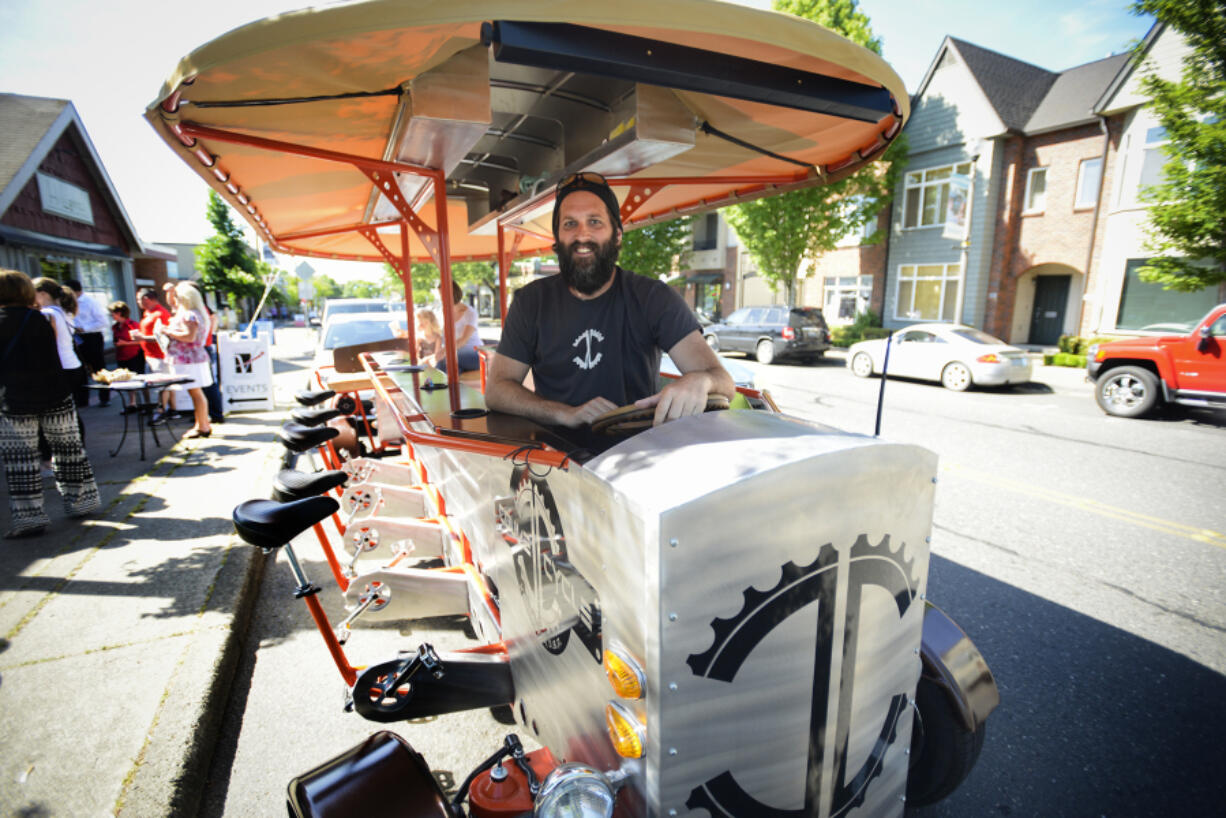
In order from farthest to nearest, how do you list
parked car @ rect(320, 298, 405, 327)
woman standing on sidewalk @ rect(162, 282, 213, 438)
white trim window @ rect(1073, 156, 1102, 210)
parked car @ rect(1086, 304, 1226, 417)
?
1. white trim window @ rect(1073, 156, 1102, 210)
2. parked car @ rect(320, 298, 405, 327)
3. parked car @ rect(1086, 304, 1226, 417)
4. woman standing on sidewalk @ rect(162, 282, 213, 438)

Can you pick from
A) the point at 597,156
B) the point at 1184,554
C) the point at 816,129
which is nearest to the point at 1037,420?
the point at 1184,554

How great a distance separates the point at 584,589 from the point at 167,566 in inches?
158

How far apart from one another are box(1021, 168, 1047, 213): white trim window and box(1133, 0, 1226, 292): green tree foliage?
9299 millimetres

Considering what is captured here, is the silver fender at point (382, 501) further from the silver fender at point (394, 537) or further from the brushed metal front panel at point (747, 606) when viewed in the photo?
the brushed metal front panel at point (747, 606)

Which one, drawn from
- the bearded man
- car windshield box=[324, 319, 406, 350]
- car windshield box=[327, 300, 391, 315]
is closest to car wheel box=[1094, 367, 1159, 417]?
the bearded man

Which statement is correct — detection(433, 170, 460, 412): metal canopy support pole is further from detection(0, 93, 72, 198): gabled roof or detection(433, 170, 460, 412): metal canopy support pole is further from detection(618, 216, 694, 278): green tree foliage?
detection(618, 216, 694, 278): green tree foliage

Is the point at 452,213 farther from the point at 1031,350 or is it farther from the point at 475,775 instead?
the point at 1031,350

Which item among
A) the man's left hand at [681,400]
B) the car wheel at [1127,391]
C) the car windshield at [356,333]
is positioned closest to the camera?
the man's left hand at [681,400]

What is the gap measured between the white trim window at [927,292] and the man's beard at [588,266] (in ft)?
73.0

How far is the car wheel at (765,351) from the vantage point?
16984 mm

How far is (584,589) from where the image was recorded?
5.08 feet

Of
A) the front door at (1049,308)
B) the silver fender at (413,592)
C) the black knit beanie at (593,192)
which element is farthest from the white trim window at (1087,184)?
the silver fender at (413,592)

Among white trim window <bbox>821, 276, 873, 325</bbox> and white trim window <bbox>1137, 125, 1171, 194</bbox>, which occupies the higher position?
white trim window <bbox>1137, 125, 1171, 194</bbox>

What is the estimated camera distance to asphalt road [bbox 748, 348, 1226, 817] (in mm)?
2338
